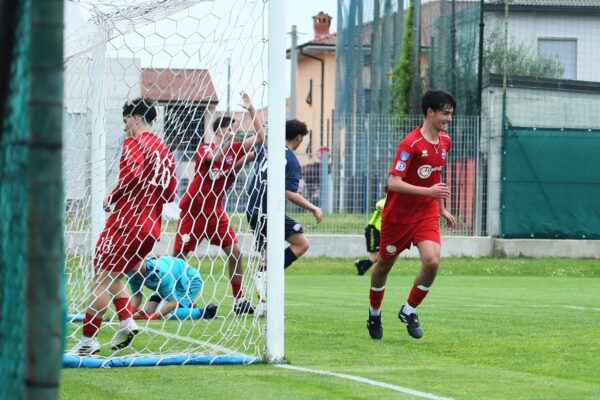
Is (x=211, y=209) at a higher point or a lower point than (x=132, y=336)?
higher

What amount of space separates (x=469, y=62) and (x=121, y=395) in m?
21.9

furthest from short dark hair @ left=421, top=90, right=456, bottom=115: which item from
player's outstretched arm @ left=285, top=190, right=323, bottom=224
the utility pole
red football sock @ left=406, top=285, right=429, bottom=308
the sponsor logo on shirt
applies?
the utility pole

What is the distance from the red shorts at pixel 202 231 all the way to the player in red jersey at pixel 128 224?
1.95 metres

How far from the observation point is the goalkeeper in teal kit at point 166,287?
421 inches

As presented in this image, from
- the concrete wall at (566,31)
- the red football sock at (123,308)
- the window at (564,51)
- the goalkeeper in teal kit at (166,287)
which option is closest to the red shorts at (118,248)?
the red football sock at (123,308)

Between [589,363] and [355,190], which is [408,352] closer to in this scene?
[589,363]

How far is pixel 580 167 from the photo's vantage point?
25266mm

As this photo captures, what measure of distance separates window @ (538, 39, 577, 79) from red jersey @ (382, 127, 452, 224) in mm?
29513

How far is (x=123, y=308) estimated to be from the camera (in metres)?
8.55

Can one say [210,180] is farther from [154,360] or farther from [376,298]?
[154,360]

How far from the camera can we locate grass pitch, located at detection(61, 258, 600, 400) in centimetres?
642

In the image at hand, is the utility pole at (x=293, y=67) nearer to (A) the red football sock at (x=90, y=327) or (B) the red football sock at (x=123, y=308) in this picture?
(B) the red football sock at (x=123, y=308)

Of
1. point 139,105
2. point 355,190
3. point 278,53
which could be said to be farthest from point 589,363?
point 355,190

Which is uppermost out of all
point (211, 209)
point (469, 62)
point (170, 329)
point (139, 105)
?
point (469, 62)
